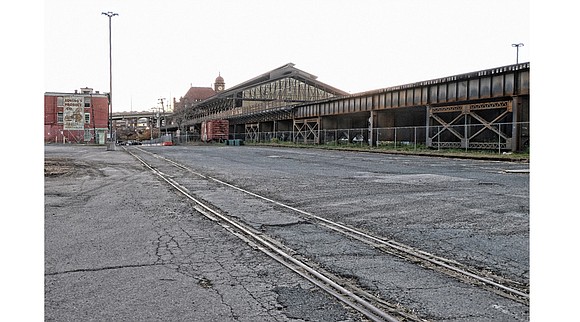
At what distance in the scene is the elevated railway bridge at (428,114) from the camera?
29.3 m

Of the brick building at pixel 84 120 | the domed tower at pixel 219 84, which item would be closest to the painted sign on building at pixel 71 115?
the brick building at pixel 84 120

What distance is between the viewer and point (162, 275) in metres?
5.61

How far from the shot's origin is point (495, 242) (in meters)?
7.21

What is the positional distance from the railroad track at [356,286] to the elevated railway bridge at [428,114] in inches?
932

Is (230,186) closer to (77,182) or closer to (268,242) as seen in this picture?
(77,182)

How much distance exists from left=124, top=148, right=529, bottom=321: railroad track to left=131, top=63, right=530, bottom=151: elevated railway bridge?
23669mm

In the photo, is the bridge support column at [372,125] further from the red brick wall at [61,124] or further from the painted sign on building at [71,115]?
the red brick wall at [61,124]

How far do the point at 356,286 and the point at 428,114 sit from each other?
3289 centimetres

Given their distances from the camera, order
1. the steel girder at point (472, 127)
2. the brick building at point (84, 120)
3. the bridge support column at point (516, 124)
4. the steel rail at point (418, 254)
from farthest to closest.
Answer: the brick building at point (84, 120) < the steel girder at point (472, 127) < the bridge support column at point (516, 124) < the steel rail at point (418, 254)

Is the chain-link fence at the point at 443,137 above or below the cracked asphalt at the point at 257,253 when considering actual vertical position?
above

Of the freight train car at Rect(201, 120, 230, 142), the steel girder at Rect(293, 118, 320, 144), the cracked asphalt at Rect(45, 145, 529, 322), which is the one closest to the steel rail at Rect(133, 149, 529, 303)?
the cracked asphalt at Rect(45, 145, 529, 322)

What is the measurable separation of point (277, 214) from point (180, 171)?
11.3 m

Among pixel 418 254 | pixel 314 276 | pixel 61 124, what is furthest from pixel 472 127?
pixel 61 124

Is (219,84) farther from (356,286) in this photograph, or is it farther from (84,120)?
(356,286)
